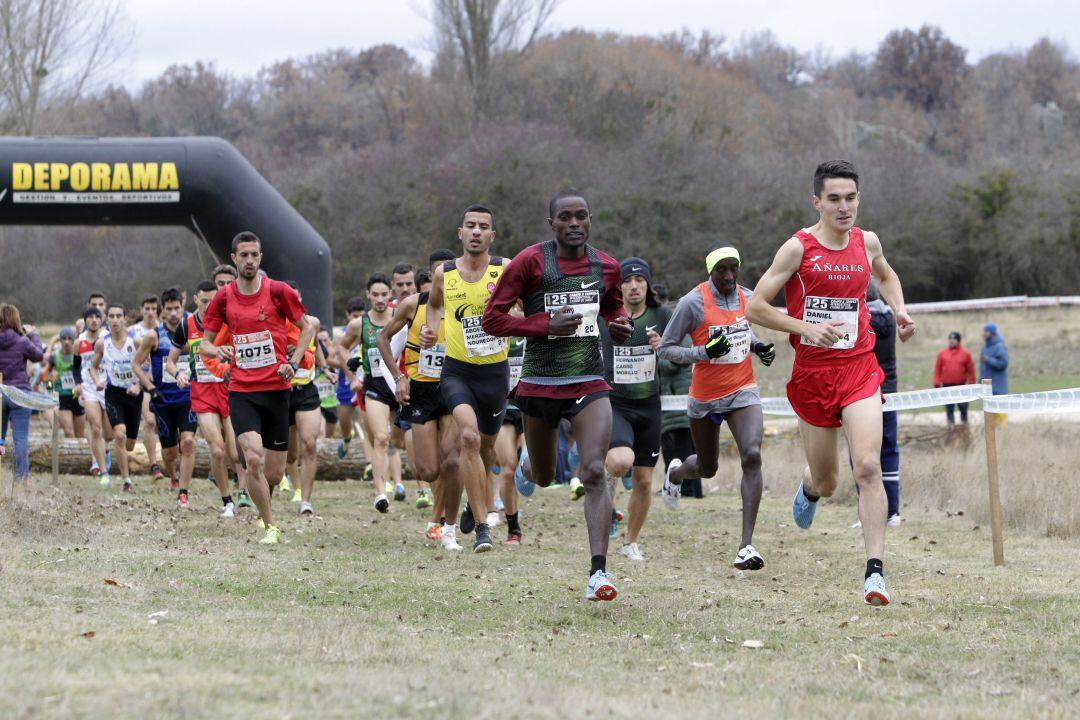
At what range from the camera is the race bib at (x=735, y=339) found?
377 inches

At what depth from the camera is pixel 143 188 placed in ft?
63.4

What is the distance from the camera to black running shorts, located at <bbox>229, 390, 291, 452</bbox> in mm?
10312

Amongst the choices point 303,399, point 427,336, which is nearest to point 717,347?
point 427,336

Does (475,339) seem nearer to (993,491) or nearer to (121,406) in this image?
(993,491)

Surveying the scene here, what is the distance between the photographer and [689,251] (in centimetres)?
4456

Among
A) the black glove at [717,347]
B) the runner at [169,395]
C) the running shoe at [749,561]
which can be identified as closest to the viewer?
the running shoe at [749,561]

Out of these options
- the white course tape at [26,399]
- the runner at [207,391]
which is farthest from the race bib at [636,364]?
the white course tape at [26,399]

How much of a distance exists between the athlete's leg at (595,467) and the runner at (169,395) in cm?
670

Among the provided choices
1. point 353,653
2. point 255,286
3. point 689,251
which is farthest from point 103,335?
point 689,251

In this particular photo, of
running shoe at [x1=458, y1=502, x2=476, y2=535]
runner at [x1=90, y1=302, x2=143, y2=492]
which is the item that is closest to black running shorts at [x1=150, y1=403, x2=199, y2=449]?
runner at [x1=90, y1=302, x2=143, y2=492]

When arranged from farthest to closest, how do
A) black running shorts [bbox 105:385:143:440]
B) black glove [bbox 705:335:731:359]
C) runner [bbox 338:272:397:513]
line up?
black running shorts [bbox 105:385:143:440], runner [bbox 338:272:397:513], black glove [bbox 705:335:731:359]

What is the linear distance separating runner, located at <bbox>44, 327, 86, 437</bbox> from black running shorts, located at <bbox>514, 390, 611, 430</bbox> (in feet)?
39.6

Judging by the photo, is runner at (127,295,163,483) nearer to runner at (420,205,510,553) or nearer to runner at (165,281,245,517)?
runner at (165,281,245,517)

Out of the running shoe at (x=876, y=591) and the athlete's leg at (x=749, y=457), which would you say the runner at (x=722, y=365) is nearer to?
the athlete's leg at (x=749, y=457)
